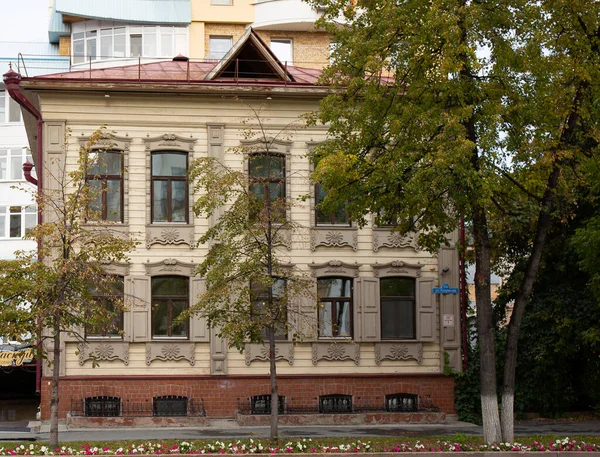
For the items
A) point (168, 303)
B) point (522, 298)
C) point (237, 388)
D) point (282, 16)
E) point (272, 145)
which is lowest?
point (237, 388)

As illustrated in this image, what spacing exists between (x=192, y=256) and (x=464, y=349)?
798 cm

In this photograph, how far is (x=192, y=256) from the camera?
1056 inches

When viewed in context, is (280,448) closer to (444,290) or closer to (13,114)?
(444,290)

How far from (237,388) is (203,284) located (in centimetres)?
292

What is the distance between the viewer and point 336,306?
90.6 ft

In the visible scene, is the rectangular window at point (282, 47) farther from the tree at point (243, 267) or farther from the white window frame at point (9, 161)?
the tree at point (243, 267)

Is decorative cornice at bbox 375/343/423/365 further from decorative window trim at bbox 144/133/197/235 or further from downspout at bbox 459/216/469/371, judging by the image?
decorative window trim at bbox 144/133/197/235

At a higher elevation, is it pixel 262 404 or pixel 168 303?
pixel 168 303

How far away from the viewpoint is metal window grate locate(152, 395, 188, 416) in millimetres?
26364

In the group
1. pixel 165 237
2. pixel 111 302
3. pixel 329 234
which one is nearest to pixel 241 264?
pixel 111 302

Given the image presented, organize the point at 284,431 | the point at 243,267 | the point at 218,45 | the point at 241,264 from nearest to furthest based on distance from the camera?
the point at 243,267 → the point at 241,264 → the point at 284,431 → the point at 218,45

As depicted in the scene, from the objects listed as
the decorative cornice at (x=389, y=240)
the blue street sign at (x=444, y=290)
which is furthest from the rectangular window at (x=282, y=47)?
the blue street sign at (x=444, y=290)

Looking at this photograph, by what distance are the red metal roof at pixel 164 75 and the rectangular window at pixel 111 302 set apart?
560cm

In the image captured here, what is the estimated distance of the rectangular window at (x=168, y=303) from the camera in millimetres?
26797
